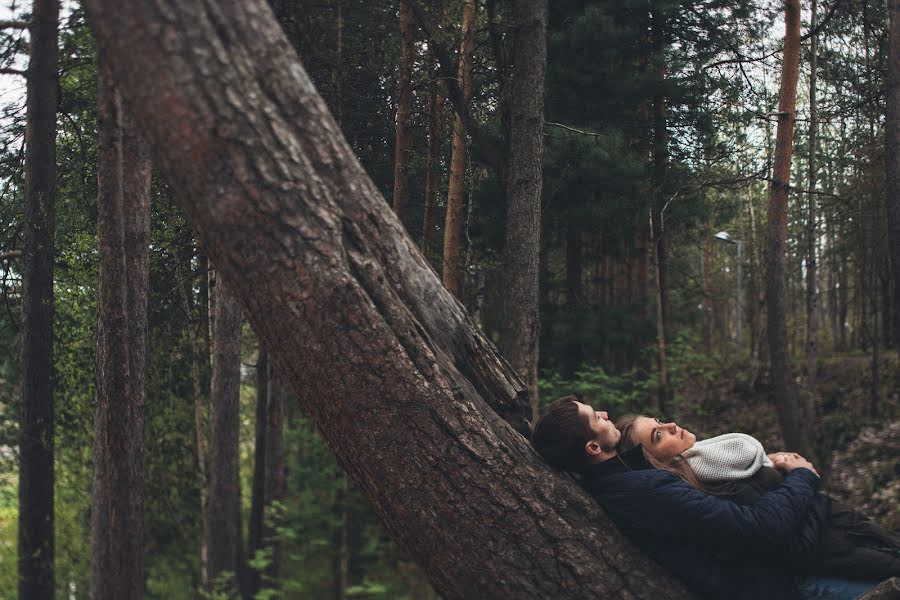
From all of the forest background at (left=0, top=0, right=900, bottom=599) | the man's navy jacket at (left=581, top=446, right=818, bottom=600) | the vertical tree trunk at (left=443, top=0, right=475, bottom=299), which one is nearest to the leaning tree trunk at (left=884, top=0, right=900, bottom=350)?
the forest background at (left=0, top=0, right=900, bottom=599)

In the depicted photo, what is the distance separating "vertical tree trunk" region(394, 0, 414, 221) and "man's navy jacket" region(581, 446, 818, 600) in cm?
459

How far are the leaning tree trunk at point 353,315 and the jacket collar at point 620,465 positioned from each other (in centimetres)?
12

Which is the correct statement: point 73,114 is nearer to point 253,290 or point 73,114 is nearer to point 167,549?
point 253,290

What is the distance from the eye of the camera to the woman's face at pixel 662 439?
10.0ft

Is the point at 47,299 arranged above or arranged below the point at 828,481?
above

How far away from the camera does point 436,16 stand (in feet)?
27.3

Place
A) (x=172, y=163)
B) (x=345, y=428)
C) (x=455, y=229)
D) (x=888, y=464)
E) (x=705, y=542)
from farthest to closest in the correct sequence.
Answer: (x=888, y=464), (x=455, y=229), (x=705, y=542), (x=345, y=428), (x=172, y=163)

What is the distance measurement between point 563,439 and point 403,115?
5.07m

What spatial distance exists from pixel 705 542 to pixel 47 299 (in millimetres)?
7367

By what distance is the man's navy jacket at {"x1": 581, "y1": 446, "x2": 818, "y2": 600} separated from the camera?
270 cm

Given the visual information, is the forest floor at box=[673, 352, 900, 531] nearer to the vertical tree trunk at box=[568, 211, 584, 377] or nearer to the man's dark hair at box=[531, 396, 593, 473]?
the vertical tree trunk at box=[568, 211, 584, 377]

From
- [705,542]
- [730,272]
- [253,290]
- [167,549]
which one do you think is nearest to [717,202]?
[705,542]

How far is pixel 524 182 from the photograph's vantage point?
750cm

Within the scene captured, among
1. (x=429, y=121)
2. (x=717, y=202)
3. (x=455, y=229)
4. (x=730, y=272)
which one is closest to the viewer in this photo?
(x=429, y=121)
